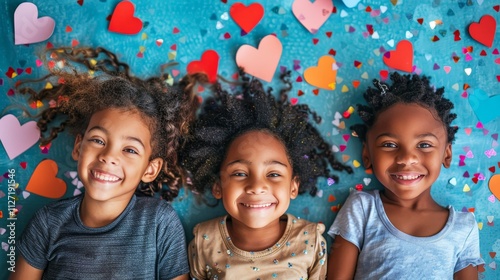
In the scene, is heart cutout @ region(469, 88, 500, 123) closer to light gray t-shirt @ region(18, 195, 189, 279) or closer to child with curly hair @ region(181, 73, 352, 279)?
child with curly hair @ region(181, 73, 352, 279)

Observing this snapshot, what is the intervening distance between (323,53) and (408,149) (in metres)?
0.50

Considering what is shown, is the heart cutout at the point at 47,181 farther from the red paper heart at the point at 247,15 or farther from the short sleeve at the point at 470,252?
the short sleeve at the point at 470,252

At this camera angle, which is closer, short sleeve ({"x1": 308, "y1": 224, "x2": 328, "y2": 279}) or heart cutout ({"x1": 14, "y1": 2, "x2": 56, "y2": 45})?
short sleeve ({"x1": 308, "y1": 224, "x2": 328, "y2": 279})

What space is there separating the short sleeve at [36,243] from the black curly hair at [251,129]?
1.77ft

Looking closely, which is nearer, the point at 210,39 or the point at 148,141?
the point at 148,141

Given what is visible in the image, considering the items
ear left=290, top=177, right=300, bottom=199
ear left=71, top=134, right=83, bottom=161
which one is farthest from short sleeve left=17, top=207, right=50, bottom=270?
ear left=290, top=177, right=300, bottom=199

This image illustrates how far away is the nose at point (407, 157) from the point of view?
163cm

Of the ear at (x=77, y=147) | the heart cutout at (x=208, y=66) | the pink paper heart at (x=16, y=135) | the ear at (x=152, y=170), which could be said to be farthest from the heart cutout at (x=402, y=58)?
the pink paper heart at (x=16, y=135)

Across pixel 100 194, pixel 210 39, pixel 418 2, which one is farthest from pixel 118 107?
pixel 418 2

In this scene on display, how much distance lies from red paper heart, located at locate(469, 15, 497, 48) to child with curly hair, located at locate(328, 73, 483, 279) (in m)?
0.27

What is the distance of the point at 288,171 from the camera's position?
1.63 meters

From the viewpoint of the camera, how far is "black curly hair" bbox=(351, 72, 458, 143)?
5.66 feet

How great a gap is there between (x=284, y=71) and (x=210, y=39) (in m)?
0.31

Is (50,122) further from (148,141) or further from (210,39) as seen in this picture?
(210,39)
